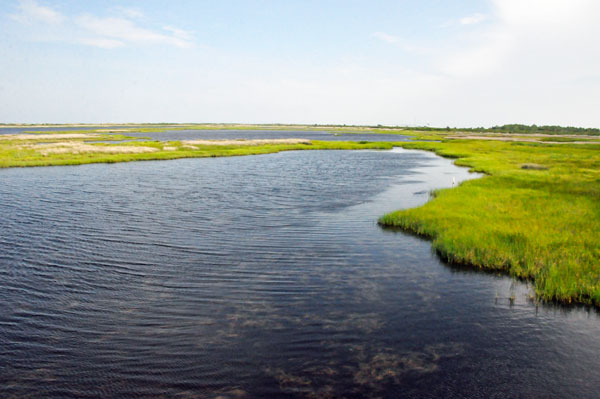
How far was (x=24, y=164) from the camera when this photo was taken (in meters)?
51.4

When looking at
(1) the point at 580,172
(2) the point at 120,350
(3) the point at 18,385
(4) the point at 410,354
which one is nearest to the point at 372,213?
(4) the point at 410,354

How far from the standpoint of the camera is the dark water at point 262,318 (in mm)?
9445

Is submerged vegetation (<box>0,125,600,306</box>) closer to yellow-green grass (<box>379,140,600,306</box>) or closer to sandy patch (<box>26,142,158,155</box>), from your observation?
yellow-green grass (<box>379,140,600,306</box>)

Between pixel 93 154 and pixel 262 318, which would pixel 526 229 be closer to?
pixel 262 318

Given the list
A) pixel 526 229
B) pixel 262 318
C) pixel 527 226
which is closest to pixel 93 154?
pixel 262 318

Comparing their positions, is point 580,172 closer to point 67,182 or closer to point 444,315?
point 444,315

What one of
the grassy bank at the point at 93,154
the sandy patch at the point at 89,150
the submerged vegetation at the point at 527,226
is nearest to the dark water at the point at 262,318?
the submerged vegetation at the point at 527,226

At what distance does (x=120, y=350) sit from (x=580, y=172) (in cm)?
4912

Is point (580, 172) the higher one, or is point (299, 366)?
point (580, 172)

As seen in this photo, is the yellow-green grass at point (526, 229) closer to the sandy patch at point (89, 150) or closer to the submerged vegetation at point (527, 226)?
the submerged vegetation at point (527, 226)

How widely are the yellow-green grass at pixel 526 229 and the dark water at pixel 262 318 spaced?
980 millimetres

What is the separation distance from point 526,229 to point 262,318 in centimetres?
1525

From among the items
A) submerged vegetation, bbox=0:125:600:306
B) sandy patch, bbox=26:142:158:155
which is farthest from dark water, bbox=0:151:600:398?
sandy patch, bbox=26:142:158:155

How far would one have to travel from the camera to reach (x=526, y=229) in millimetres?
19844
